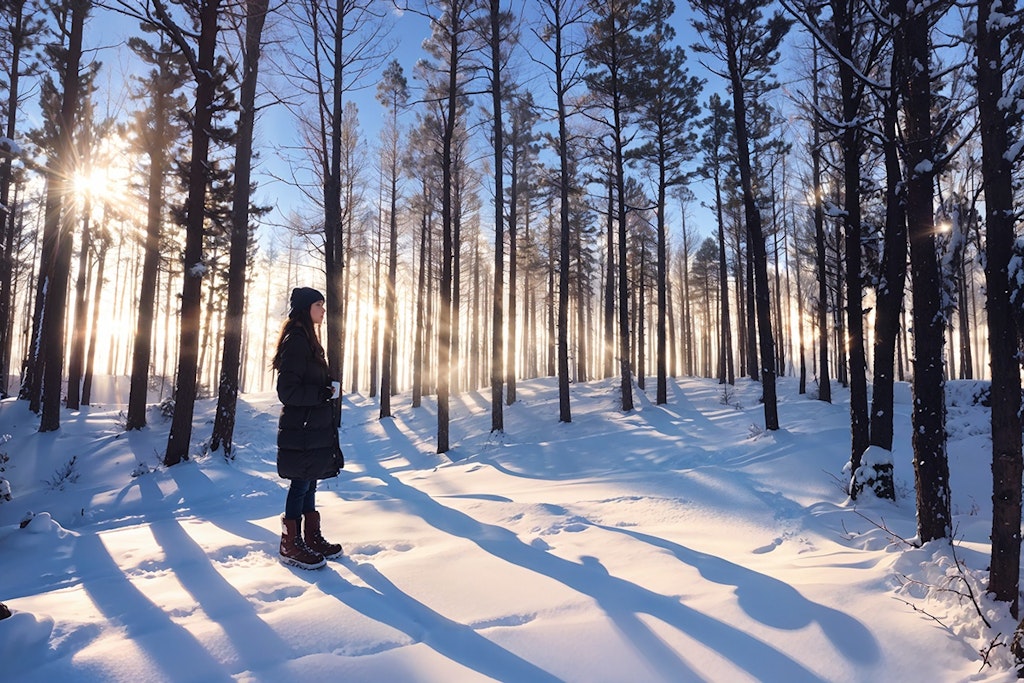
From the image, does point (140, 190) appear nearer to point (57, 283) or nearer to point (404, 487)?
point (57, 283)

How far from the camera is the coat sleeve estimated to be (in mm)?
3525

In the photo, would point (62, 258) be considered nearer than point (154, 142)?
Yes

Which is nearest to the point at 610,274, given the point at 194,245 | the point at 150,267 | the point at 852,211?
the point at 852,211

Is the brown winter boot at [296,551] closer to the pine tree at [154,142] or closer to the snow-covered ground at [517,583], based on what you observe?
the snow-covered ground at [517,583]

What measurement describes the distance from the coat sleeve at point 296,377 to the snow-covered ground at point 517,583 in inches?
47.9

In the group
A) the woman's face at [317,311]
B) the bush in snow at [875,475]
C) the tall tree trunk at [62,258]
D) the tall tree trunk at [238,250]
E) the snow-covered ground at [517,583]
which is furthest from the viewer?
the tall tree trunk at [62,258]

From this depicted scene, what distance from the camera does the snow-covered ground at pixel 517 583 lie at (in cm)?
229

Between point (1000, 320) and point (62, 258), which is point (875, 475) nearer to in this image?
point (1000, 320)

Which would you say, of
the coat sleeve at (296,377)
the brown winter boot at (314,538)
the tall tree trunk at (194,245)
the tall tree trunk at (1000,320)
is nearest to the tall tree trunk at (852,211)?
the tall tree trunk at (1000,320)

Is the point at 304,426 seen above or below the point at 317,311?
below

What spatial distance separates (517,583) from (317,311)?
98.2 inches

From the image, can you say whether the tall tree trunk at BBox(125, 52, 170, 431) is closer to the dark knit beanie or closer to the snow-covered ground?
the snow-covered ground

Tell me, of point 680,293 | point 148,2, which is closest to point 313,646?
point 148,2

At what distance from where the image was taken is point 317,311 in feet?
12.5
